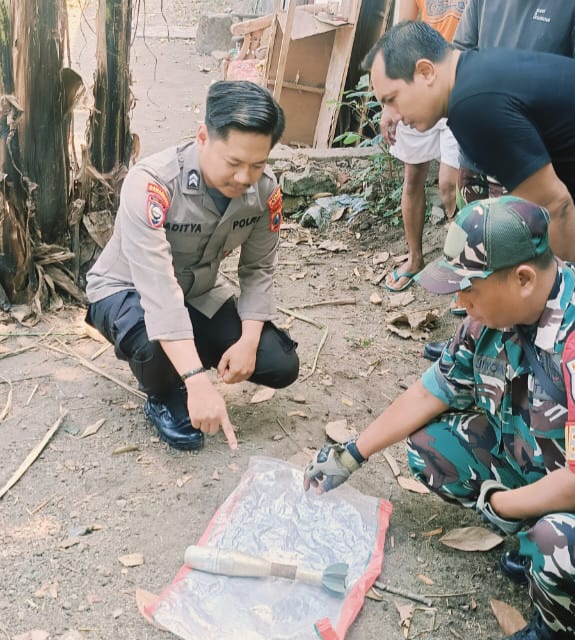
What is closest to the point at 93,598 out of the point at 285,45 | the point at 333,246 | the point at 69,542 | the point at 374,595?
the point at 69,542

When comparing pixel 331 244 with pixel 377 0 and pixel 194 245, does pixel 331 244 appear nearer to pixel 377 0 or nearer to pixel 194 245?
pixel 194 245

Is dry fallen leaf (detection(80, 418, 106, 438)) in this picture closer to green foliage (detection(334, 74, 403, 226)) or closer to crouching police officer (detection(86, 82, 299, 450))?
crouching police officer (detection(86, 82, 299, 450))

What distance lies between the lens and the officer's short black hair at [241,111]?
7.81ft

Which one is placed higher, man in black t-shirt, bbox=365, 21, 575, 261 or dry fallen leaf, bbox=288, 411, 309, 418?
man in black t-shirt, bbox=365, 21, 575, 261

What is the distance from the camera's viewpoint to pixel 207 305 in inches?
116

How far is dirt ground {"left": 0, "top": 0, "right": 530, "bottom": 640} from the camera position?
2141 mm

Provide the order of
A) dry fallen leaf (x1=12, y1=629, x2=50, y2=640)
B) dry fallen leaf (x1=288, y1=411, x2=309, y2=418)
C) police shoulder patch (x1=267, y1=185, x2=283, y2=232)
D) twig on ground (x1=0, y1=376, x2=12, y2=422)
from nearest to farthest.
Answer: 1. dry fallen leaf (x1=12, y1=629, x2=50, y2=640)
2. police shoulder patch (x1=267, y1=185, x2=283, y2=232)
3. twig on ground (x1=0, y1=376, x2=12, y2=422)
4. dry fallen leaf (x1=288, y1=411, x2=309, y2=418)

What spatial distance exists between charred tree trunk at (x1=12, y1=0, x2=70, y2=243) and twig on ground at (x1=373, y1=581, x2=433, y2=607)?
97.4 inches

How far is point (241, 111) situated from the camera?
238cm

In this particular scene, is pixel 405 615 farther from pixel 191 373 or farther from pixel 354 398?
pixel 354 398

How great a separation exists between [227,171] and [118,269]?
66cm

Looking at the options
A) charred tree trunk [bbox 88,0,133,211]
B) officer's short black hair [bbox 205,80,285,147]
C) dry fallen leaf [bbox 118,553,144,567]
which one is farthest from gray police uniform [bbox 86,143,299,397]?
charred tree trunk [bbox 88,0,133,211]

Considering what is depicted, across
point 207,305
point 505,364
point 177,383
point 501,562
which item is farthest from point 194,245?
point 501,562

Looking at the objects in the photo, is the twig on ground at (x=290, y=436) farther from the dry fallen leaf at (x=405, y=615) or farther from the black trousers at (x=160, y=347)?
the dry fallen leaf at (x=405, y=615)
